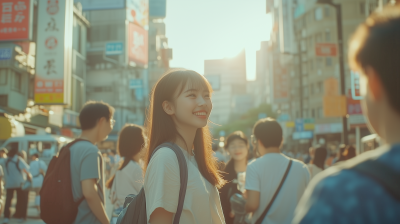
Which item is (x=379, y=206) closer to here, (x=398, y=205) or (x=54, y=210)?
(x=398, y=205)

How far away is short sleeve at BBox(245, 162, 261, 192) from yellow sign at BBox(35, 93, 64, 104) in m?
13.7

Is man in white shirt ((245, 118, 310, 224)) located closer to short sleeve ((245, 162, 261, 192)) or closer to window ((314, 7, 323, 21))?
short sleeve ((245, 162, 261, 192))

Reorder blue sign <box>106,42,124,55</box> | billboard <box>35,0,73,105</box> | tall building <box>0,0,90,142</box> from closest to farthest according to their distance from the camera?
1. tall building <box>0,0,90,142</box>
2. billboard <box>35,0,73,105</box>
3. blue sign <box>106,42,124,55</box>

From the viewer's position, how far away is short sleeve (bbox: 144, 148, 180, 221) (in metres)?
2.13

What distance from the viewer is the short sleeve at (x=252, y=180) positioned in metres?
4.05

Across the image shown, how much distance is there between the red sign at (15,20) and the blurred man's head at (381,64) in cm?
1608

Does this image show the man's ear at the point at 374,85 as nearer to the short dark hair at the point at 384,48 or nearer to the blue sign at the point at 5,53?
the short dark hair at the point at 384,48

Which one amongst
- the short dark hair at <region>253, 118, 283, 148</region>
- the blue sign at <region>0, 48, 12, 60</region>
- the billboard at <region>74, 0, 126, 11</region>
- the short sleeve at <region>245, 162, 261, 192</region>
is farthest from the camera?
the billboard at <region>74, 0, 126, 11</region>

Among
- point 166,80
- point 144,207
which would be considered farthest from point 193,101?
point 144,207

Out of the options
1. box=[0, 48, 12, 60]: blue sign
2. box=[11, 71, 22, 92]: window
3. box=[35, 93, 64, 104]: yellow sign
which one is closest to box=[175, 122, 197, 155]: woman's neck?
box=[35, 93, 64, 104]: yellow sign

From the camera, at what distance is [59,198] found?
11.3ft

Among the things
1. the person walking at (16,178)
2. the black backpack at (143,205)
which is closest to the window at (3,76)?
the person walking at (16,178)

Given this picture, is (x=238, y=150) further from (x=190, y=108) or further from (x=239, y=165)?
(x=190, y=108)

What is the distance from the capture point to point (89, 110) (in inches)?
156
